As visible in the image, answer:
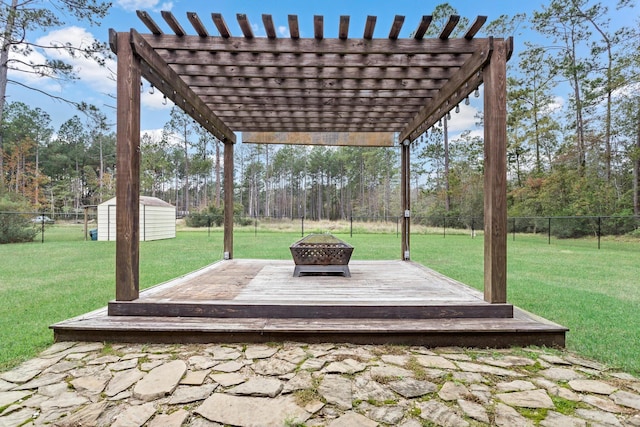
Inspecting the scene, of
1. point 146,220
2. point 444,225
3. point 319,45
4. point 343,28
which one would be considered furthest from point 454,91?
point 444,225

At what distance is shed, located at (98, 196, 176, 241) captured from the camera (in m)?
11.9

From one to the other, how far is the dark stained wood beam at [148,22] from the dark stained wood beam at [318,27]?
1.37 m

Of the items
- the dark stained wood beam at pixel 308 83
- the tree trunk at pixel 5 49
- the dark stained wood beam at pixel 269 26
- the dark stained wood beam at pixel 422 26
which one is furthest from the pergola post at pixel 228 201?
the tree trunk at pixel 5 49

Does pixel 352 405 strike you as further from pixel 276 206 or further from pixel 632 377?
pixel 276 206

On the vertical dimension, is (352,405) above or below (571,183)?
below

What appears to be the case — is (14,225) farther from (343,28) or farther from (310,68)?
(343,28)

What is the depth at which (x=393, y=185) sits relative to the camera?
1270 inches

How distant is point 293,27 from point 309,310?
244cm

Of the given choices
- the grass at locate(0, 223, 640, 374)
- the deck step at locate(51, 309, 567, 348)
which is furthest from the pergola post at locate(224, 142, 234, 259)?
the deck step at locate(51, 309, 567, 348)

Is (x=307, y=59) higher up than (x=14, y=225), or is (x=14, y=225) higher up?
(x=307, y=59)

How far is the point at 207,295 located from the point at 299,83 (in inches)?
101

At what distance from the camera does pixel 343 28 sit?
282 centimetres

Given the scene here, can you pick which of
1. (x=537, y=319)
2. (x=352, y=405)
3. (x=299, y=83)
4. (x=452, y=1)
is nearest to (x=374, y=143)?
(x=299, y=83)

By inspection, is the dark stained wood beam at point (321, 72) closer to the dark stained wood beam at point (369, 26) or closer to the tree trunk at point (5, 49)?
the dark stained wood beam at point (369, 26)
